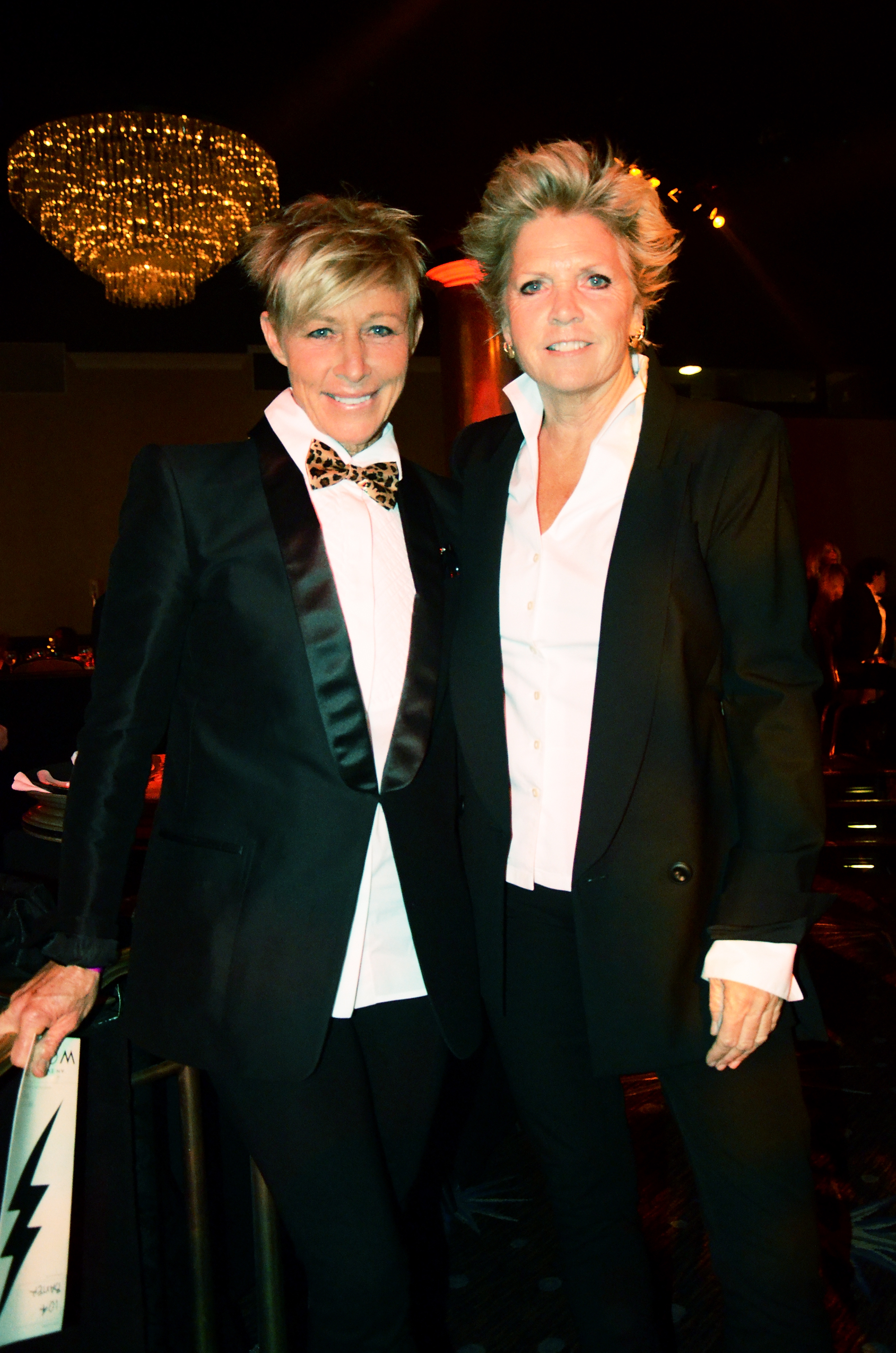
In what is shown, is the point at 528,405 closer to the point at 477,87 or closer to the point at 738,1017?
the point at 738,1017

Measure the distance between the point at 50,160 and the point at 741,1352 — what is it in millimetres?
5291

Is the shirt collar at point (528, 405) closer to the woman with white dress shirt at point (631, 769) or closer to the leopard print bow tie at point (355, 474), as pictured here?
the woman with white dress shirt at point (631, 769)

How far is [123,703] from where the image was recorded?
3.92 feet

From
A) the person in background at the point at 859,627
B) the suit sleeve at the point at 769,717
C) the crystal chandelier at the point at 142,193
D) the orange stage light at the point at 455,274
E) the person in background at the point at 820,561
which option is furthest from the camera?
the person in background at the point at 820,561

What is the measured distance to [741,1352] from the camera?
121 centimetres

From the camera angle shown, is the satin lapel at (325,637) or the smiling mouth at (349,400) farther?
the smiling mouth at (349,400)

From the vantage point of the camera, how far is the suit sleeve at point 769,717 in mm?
1144

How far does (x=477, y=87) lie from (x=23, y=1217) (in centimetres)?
487

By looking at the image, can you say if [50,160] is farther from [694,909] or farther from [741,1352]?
[741,1352]

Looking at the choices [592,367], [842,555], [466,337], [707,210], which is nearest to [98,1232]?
[592,367]

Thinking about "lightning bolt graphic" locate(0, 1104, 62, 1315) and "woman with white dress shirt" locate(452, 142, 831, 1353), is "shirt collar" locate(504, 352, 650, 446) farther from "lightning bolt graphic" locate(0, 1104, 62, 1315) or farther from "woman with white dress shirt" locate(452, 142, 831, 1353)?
"lightning bolt graphic" locate(0, 1104, 62, 1315)

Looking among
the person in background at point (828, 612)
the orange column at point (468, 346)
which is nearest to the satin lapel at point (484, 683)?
the orange column at point (468, 346)

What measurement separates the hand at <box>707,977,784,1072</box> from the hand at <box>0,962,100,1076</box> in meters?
0.71

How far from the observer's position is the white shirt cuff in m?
1.14
